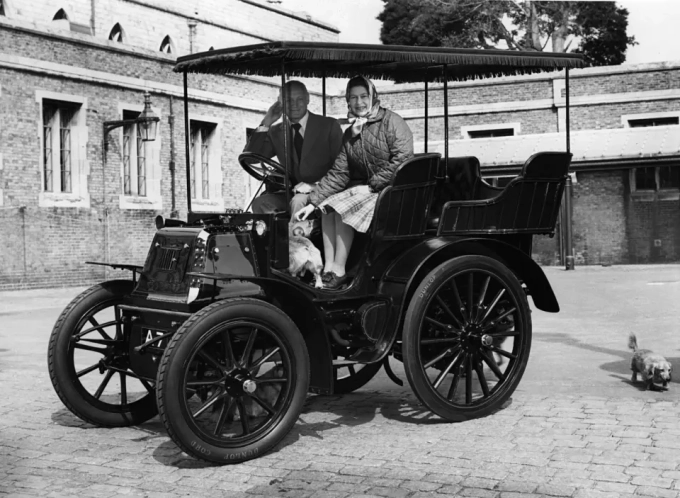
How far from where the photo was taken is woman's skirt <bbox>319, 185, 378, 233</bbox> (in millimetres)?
6344

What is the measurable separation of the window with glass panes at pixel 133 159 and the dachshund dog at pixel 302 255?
63.3ft

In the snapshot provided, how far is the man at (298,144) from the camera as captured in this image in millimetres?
6777

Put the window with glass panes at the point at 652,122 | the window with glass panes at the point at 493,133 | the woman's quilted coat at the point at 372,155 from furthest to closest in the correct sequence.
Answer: the window with glass panes at the point at 493,133 → the window with glass panes at the point at 652,122 → the woman's quilted coat at the point at 372,155

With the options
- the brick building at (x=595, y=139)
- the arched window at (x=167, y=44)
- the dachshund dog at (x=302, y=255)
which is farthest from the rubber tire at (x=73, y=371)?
the arched window at (x=167, y=44)

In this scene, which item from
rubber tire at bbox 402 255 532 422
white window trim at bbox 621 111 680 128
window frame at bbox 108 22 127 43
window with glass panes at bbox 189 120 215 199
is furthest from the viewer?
window frame at bbox 108 22 127 43

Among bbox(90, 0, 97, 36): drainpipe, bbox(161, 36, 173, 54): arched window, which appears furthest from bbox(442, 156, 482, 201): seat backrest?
bbox(161, 36, 173, 54): arched window

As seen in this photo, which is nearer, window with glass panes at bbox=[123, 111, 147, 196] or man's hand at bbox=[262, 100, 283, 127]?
man's hand at bbox=[262, 100, 283, 127]

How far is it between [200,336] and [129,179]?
2062cm

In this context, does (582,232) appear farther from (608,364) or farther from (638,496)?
(638,496)

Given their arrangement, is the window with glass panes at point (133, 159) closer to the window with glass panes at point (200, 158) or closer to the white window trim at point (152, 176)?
the white window trim at point (152, 176)

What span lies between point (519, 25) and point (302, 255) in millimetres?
42363

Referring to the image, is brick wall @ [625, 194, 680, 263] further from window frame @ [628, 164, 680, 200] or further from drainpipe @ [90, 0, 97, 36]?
drainpipe @ [90, 0, 97, 36]

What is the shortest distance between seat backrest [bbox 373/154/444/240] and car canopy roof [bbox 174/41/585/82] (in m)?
0.71

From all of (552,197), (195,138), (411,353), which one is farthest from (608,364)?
(195,138)
